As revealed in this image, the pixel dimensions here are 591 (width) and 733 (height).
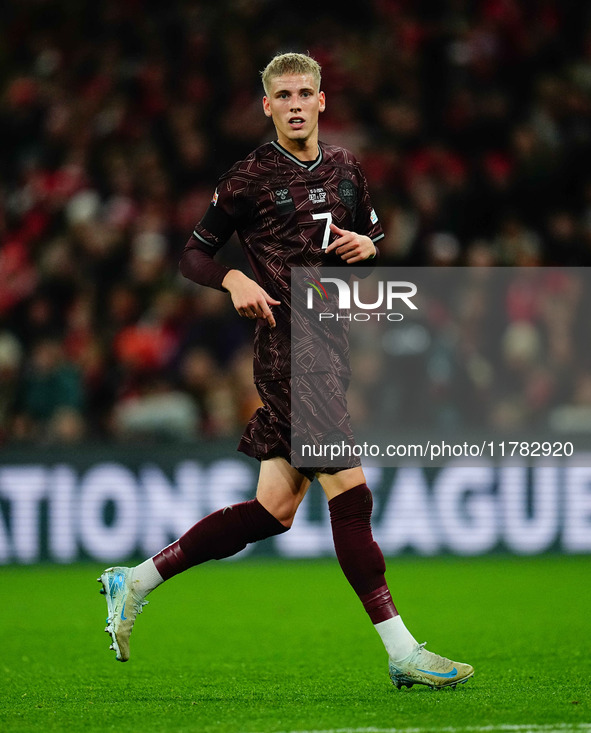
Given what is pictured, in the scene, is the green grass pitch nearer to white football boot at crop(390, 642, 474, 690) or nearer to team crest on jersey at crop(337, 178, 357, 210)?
white football boot at crop(390, 642, 474, 690)

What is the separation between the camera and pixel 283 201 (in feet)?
14.0

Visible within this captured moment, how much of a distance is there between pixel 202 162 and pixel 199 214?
2.21 ft

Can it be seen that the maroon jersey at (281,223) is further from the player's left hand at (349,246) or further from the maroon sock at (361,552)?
the maroon sock at (361,552)

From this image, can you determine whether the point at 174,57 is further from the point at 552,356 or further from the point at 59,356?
the point at 552,356

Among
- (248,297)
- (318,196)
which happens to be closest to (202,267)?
(248,297)

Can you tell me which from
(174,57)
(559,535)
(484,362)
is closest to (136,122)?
(174,57)

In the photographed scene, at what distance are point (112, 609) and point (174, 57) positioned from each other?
28.3ft

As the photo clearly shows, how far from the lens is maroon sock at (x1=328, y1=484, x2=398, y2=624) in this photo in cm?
415

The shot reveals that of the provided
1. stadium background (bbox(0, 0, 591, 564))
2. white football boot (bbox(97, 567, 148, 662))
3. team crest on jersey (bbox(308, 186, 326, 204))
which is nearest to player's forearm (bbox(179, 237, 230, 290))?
team crest on jersey (bbox(308, 186, 326, 204))

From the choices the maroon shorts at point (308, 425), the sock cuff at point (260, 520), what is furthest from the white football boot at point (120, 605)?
the maroon shorts at point (308, 425)

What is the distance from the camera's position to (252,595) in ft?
23.9

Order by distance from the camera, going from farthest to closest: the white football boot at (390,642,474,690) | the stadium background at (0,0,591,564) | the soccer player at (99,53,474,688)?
1. the stadium background at (0,0,591,564)
2. the soccer player at (99,53,474,688)
3. the white football boot at (390,642,474,690)

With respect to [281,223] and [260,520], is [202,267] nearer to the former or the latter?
[281,223]

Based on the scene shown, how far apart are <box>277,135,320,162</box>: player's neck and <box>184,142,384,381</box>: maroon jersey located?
0.07 feet
